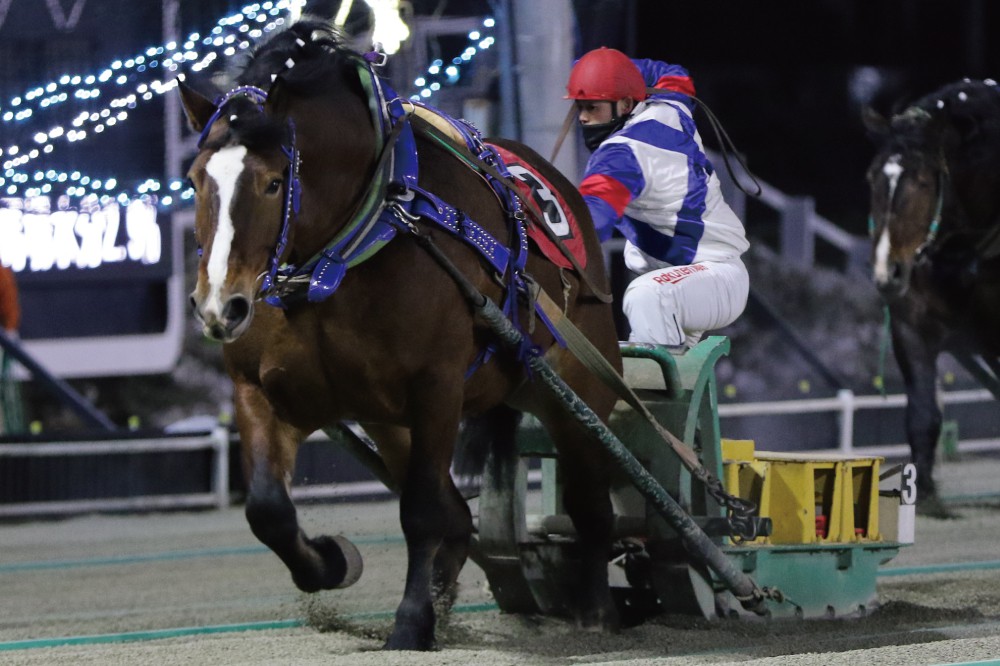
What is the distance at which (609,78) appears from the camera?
494 cm

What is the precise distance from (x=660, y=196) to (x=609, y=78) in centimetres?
40

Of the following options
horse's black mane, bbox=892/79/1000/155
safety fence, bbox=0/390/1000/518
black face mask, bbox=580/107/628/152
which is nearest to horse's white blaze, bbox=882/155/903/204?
horse's black mane, bbox=892/79/1000/155

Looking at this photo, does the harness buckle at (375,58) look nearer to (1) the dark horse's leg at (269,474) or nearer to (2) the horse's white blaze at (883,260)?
(1) the dark horse's leg at (269,474)

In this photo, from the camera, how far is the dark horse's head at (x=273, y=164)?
3.52m

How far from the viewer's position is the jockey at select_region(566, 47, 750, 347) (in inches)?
192

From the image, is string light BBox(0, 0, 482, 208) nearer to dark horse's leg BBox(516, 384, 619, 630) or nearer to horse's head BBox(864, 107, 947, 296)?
horse's head BBox(864, 107, 947, 296)

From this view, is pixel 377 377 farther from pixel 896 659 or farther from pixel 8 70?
pixel 8 70

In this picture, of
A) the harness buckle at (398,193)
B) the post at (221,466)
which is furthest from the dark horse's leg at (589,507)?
the post at (221,466)

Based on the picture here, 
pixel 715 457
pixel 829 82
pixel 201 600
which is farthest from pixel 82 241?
pixel 829 82

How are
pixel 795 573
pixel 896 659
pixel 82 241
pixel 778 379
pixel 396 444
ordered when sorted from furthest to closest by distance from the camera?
pixel 778 379
pixel 82 241
pixel 795 573
pixel 396 444
pixel 896 659

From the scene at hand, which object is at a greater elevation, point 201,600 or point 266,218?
point 266,218

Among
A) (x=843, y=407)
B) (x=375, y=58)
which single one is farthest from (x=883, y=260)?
(x=375, y=58)

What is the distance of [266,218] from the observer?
363 centimetres

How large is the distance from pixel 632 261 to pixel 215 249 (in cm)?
211
